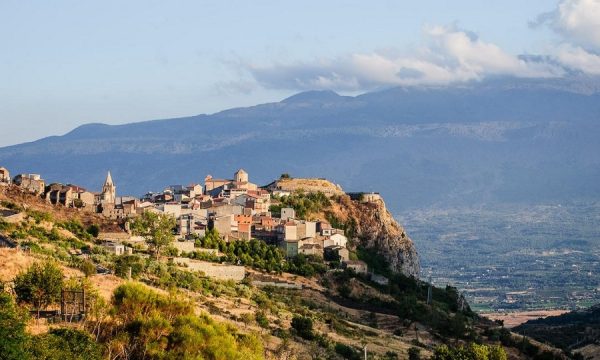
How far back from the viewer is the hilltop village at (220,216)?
67.9 m

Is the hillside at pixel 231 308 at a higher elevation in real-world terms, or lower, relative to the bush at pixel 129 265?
lower

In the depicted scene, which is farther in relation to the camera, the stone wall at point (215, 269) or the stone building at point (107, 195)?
the stone building at point (107, 195)

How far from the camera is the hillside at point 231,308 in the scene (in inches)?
1339

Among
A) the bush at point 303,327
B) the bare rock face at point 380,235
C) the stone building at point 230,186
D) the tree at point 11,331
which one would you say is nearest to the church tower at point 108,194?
the stone building at point 230,186

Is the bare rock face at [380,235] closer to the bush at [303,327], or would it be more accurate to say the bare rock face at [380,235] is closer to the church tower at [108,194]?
the church tower at [108,194]

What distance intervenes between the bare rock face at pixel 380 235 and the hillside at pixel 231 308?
395 millimetres

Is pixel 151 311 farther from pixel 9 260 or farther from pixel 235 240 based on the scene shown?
pixel 235 240

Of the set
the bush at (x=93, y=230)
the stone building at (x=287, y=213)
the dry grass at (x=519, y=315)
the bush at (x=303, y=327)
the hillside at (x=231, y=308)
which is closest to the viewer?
the hillside at (x=231, y=308)

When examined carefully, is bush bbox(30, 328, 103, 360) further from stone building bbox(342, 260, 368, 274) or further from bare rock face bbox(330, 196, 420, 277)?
bare rock face bbox(330, 196, 420, 277)

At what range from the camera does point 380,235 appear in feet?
277

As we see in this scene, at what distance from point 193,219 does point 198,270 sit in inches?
540

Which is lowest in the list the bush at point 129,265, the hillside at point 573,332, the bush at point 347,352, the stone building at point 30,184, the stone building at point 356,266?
the hillside at point 573,332

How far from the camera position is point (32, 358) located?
29.5 meters

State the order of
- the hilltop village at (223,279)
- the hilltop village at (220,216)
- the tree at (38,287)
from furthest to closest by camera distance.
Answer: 1. the hilltop village at (220,216)
2. the tree at (38,287)
3. the hilltop village at (223,279)
